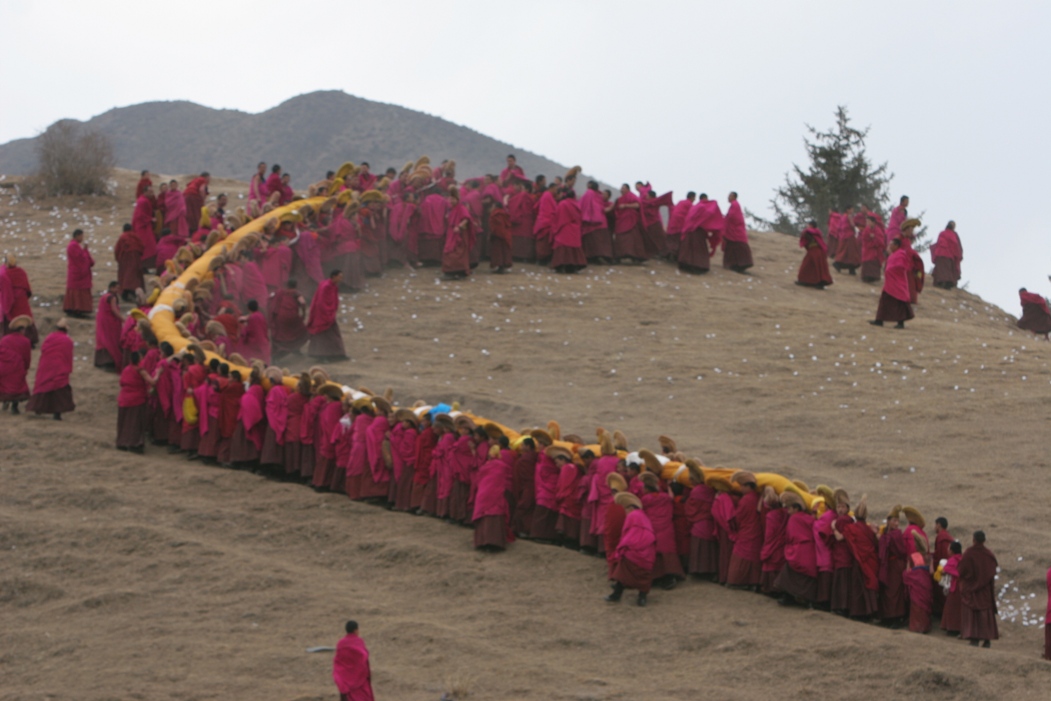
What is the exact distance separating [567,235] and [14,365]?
9214mm

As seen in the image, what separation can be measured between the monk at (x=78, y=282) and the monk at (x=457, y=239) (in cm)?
538

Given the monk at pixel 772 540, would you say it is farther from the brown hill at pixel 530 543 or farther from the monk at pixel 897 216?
the monk at pixel 897 216

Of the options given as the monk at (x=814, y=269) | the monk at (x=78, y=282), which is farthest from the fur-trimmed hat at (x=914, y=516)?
the monk at (x=814, y=269)

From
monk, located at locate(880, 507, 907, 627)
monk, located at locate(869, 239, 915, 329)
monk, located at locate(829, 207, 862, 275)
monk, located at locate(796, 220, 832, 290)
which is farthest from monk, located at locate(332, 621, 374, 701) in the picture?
monk, located at locate(829, 207, 862, 275)

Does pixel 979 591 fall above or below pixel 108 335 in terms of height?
below

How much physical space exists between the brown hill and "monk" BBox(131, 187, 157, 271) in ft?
4.62

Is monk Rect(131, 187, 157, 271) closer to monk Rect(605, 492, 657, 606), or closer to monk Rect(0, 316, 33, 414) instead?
monk Rect(0, 316, 33, 414)

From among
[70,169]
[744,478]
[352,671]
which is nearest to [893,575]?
[744,478]

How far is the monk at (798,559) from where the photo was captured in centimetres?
1070

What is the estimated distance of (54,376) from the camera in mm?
14492

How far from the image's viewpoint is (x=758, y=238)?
2789 centimetres

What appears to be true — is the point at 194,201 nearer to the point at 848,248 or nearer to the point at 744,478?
the point at 848,248

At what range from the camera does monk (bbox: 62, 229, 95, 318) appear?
57.7 ft

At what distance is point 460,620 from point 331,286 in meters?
7.47
